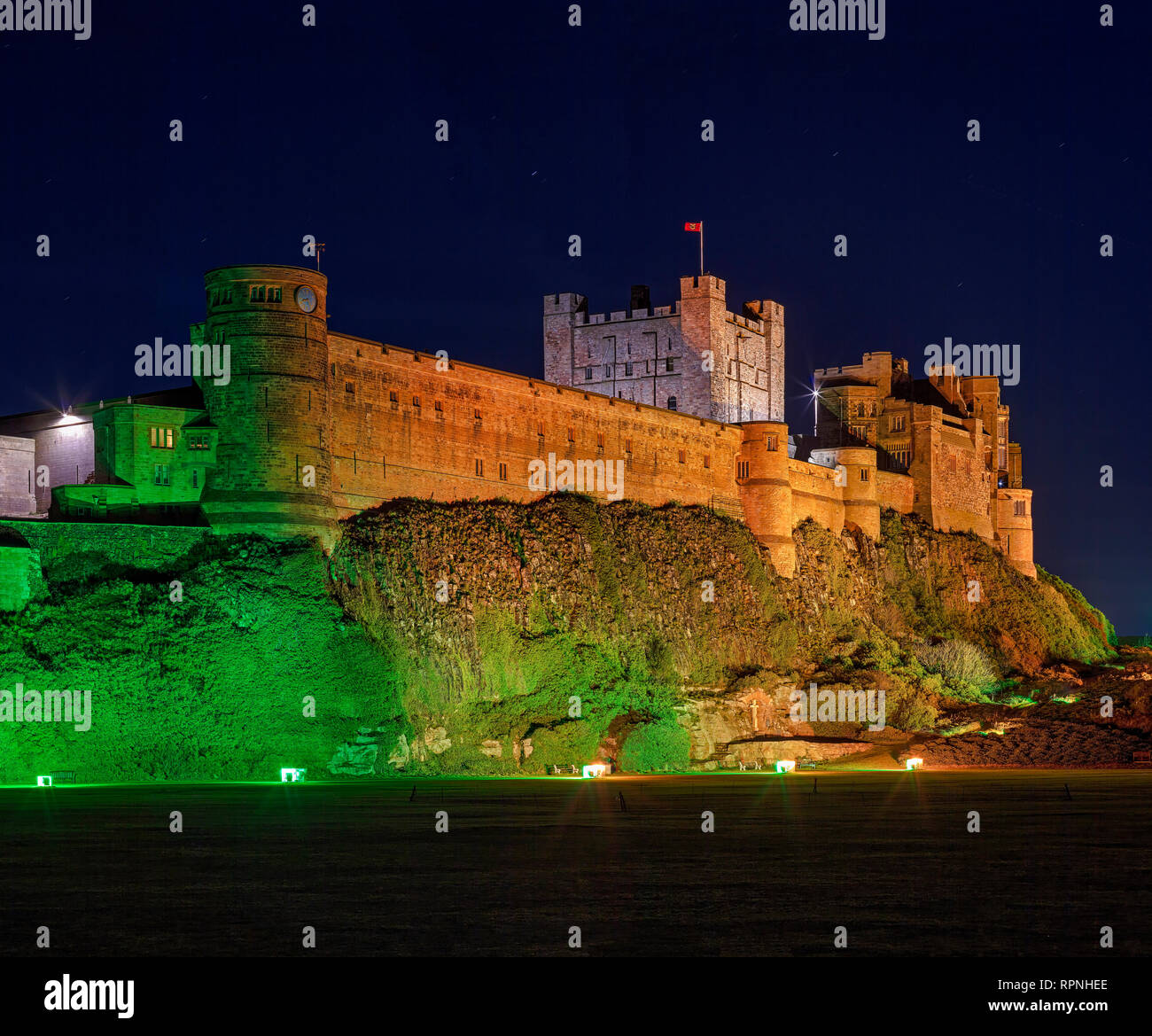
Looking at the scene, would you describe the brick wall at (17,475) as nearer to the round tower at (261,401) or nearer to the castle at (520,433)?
the castle at (520,433)

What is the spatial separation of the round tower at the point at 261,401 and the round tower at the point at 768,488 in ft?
112

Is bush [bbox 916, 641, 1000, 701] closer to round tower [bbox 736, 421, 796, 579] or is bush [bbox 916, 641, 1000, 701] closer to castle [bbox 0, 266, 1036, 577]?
castle [bbox 0, 266, 1036, 577]

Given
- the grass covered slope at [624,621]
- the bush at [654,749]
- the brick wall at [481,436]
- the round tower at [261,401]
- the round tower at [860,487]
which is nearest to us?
the round tower at [261,401]

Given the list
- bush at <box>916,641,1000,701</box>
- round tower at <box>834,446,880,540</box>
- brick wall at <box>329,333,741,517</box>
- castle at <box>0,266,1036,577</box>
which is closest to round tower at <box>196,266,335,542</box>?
castle at <box>0,266,1036,577</box>

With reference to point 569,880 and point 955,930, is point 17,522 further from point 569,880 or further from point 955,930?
point 955,930

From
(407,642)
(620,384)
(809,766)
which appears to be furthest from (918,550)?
(407,642)

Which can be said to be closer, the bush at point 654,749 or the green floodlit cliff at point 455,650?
the green floodlit cliff at point 455,650

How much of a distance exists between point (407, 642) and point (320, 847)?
34878 millimetres

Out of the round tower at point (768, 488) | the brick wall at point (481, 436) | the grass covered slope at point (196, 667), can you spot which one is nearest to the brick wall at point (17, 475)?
the grass covered slope at point (196, 667)

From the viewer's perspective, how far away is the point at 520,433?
76312 millimetres

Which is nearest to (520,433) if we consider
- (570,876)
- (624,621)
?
(624,621)

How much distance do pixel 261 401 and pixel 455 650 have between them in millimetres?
11865

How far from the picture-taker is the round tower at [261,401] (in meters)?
60.2

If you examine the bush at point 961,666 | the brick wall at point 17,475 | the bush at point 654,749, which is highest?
the brick wall at point 17,475
